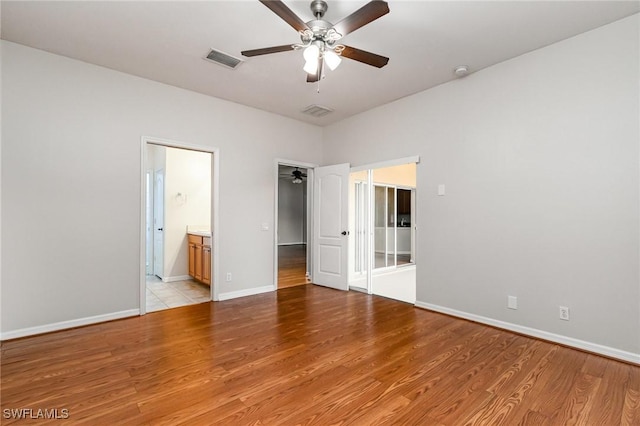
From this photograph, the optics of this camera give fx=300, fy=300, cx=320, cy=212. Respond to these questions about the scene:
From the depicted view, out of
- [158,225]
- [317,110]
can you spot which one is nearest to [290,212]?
[158,225]

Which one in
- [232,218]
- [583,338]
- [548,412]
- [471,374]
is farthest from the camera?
[232,218]

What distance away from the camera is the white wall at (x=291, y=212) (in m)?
11.8

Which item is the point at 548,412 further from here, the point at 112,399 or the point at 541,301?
the point at 112,399

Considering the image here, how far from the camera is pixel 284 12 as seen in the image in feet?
6.67

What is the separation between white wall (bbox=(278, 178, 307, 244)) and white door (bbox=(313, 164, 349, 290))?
6.30 meters

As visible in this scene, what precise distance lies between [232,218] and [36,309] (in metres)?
2.34

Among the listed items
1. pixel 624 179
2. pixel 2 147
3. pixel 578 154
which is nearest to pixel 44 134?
pixel 2 147

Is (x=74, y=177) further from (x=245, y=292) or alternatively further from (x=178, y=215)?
(x=245, y=292)

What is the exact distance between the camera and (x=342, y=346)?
282cm

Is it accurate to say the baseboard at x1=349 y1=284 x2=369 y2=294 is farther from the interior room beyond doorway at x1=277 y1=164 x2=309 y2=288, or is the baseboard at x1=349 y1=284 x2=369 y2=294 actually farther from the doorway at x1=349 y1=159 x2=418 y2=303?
the interior room beyond doorway at x1=277 y1=164 x2=309 y2=288

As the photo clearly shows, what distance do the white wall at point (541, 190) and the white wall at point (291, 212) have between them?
8.11 m

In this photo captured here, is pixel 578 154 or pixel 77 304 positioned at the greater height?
pixel 578 154

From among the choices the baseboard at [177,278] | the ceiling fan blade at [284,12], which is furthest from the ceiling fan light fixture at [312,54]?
the baseboard at [177,278]

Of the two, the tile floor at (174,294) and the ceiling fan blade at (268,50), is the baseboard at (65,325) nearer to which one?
the tile floor at (174,294)
